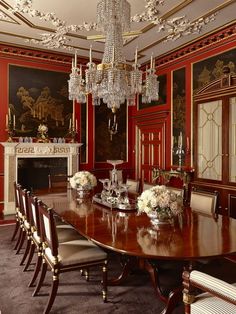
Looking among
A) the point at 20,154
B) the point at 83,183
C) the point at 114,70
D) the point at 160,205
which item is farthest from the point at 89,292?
the point at 20,154

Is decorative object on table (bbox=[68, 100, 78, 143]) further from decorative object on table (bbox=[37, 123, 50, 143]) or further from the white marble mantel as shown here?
decorative object on table (bbox=[37, 123, 50, 143])

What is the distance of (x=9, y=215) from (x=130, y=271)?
3.53 m

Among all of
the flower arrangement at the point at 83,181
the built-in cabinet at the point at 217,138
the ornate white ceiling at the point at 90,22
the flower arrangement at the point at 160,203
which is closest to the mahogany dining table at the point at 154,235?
the flower arrangement at the point at 160,203

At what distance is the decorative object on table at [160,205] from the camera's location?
231 cm

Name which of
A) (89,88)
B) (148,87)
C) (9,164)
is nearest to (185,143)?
(148,87)

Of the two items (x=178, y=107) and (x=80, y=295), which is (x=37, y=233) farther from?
(x=178, y=107)

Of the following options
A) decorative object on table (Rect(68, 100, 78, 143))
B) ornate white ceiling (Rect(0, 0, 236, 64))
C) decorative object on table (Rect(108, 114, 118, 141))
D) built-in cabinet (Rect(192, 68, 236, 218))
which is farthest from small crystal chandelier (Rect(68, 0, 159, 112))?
decorative object on table (Rect(108, 114, 118, 141))

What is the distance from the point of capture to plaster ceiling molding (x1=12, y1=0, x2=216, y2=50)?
4.03 metres

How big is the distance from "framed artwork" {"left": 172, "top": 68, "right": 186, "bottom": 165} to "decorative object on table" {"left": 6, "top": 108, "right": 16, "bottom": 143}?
330cm

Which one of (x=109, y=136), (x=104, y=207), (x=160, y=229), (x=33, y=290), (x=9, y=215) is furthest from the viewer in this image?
(x=109, y=136)

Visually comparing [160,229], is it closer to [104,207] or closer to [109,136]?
[104,207]

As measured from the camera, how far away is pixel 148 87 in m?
3.71

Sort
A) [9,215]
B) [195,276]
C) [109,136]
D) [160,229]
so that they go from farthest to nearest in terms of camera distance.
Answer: [109,136] → [9,215] → [160,229] → [195,276]

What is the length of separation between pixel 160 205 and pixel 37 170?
434cm
